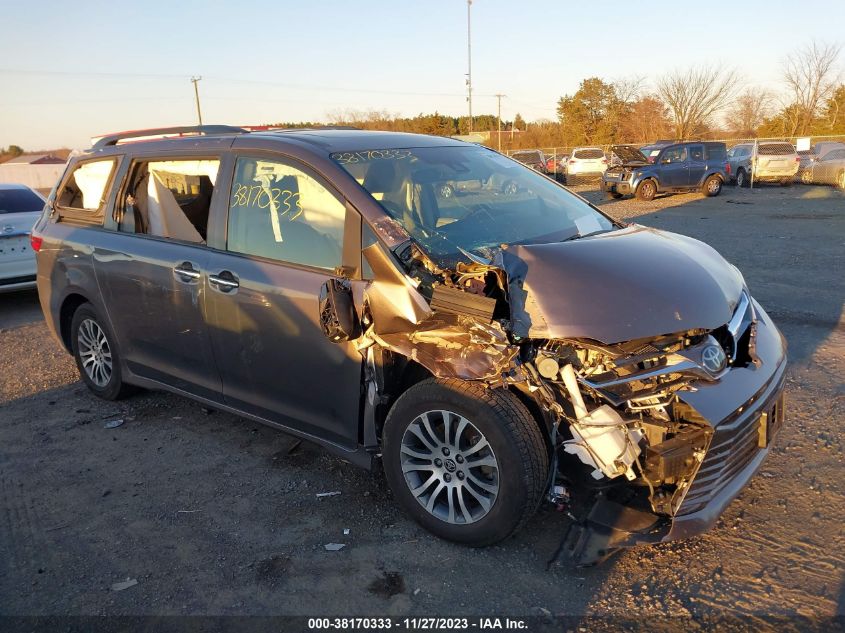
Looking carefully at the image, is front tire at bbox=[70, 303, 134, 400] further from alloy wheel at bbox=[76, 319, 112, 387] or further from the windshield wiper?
the windshield wiper

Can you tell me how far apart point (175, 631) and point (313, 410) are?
1.22 metres

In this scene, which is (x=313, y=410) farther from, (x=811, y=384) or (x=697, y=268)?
(x=811, y=384)

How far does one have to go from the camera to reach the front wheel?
21.0 metres

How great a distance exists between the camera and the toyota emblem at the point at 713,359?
277 centimetres

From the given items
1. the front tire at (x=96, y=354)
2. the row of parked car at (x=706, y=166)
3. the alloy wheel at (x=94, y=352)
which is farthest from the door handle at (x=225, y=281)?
the row of parked car at (x=706, y=166)

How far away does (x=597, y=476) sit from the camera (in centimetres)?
288

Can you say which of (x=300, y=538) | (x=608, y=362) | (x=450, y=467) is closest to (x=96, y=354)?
(x=300, y=538)

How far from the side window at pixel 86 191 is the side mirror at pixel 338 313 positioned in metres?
2.45

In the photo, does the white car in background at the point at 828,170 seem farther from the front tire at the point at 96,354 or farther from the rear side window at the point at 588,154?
the front tire at the point at 96,354

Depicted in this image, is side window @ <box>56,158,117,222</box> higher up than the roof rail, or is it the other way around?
the roof rail

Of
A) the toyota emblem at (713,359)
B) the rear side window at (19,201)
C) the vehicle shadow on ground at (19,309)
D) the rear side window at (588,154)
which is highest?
the rear side window at (588,154)

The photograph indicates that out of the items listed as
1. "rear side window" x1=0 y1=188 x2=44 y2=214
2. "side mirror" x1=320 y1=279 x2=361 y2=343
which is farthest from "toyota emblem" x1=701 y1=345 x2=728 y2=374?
"rear side window" x1=0 y1=188 x2=44 y2=214

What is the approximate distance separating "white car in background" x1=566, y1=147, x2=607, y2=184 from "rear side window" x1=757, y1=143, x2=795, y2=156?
593 cm

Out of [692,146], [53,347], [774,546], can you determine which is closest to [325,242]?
[774,546]
